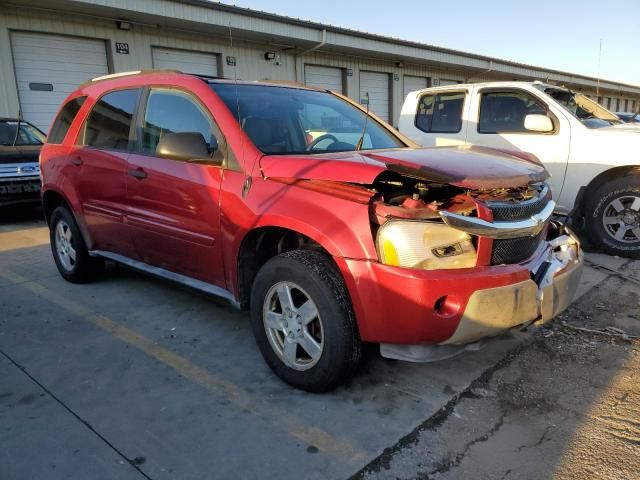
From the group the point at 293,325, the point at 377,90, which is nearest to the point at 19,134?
the point at 293,325

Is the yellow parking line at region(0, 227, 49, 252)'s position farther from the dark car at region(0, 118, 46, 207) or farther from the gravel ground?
the gravel ground

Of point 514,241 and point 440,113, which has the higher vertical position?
point 440,113

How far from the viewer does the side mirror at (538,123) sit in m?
5.66

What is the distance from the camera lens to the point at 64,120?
4602mm

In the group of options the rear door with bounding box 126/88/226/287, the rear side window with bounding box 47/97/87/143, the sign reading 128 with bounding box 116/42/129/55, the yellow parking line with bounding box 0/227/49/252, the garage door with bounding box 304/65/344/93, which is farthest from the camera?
the garage door with bounding box 304/65/344/93

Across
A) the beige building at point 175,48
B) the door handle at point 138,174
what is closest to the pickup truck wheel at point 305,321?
the door handle at point 138,174

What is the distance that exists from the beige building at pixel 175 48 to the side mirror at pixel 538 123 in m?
6.10

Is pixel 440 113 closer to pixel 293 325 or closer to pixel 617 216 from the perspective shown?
pixel 617 216

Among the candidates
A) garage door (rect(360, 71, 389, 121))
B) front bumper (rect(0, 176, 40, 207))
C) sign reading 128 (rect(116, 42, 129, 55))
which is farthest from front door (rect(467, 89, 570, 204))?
garage door (rect(360, 71, 389, 121))

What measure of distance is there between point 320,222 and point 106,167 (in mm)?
2240

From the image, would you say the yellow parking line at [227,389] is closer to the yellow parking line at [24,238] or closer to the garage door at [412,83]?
the yellow parking line at [24,238]

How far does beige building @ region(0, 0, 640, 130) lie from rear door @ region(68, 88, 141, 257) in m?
6.31

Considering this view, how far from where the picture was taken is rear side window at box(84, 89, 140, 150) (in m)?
3.83

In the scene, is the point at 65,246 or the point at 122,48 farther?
the point at 122,48
